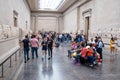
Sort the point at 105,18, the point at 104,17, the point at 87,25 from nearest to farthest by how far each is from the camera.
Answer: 1. the point at 105,18
2. the point at 104,17
3. the point at 87,25

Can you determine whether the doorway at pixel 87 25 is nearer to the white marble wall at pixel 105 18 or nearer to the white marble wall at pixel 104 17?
the white marble wall at pixel 104 17

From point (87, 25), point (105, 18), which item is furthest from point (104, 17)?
point (87, 25)

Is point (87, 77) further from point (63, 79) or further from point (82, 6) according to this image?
point (82, 6)

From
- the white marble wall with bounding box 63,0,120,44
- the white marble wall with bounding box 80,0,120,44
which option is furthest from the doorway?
the white marble wall with bounding box 80,0,120,44

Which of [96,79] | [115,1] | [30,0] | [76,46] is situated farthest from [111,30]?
[30,0]

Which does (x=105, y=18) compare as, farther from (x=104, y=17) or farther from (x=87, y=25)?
(x=87, y=25)

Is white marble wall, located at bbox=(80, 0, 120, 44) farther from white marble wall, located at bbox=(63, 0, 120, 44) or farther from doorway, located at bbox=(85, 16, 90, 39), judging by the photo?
doorway, located at bbox=(85, 16, 90, 39)

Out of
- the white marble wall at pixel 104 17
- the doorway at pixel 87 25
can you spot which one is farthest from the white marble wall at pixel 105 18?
the doorway at pixel 87 25

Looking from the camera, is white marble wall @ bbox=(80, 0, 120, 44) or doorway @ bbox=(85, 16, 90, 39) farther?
doorway @ bbox=(85, 16, 90, 39)

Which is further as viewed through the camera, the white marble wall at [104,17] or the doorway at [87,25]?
the doorway at [87,25]

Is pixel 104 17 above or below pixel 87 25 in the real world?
above

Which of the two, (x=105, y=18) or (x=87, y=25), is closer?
(x=105, y=18)

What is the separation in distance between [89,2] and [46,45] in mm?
17592

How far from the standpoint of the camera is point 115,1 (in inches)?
812
